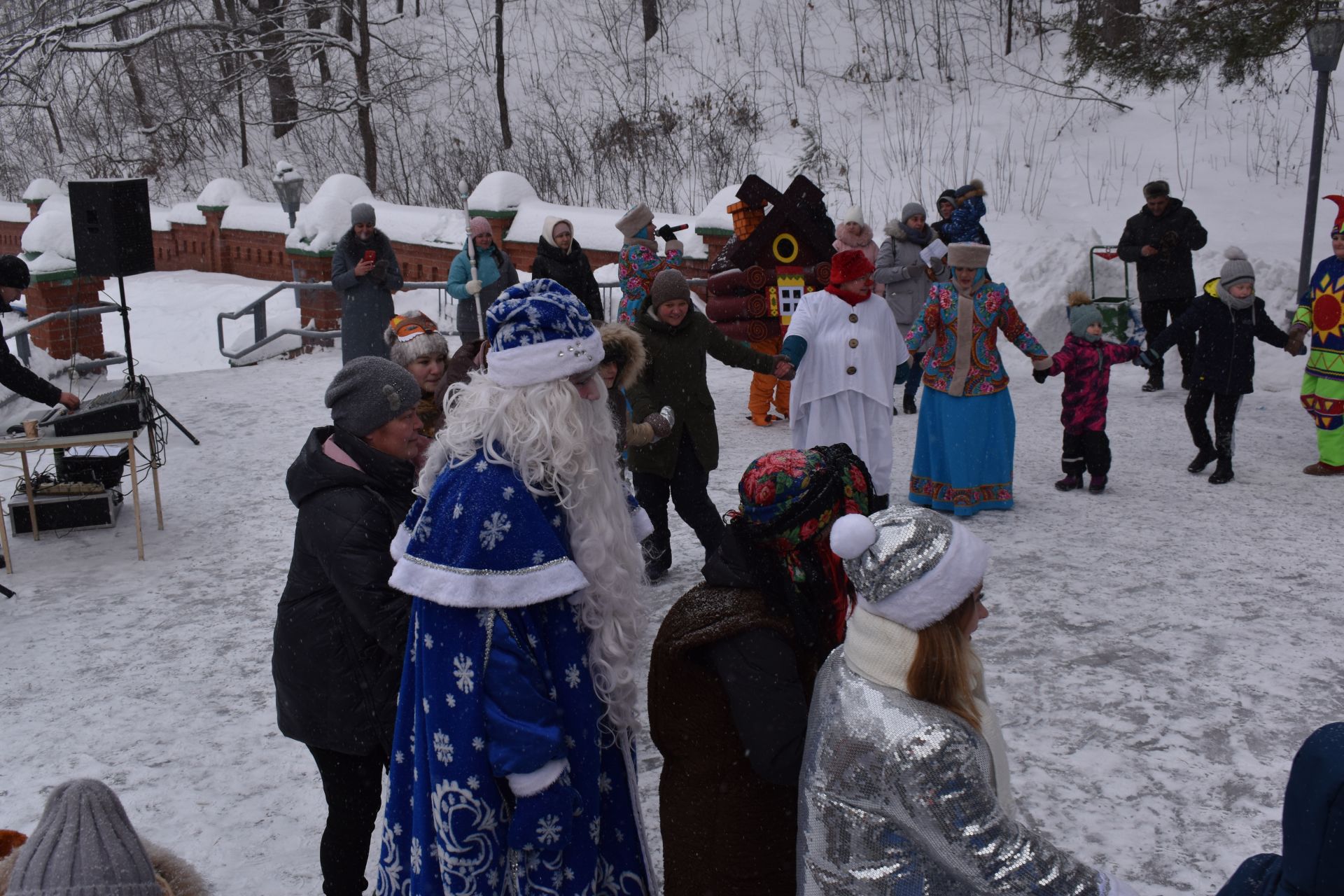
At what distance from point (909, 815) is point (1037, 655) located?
3482mm

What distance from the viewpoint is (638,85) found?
824 inches

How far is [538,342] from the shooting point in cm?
249

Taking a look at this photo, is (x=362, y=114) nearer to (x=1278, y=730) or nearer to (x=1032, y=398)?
(x=1032, y=398)

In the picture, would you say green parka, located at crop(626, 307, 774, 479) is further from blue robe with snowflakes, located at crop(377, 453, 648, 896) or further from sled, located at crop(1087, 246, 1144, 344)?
sled, located at crop(1087, 246, 1144, 344)

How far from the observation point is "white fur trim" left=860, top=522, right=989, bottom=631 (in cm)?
196

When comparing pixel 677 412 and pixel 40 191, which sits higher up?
pixel 40 191

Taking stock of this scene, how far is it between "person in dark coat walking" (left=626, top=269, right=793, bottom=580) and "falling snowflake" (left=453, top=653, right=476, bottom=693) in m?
3.47

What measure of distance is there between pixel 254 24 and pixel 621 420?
772 inches

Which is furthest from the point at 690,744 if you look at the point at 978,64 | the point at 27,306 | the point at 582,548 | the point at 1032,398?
the point at 978,64

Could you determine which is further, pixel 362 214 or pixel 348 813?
pixel 362 214

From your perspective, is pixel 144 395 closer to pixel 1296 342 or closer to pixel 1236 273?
pixel 1236 273

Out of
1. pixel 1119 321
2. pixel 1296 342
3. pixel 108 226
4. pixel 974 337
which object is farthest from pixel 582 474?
pixel 1119 321

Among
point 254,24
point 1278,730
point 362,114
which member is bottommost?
point 1278,730

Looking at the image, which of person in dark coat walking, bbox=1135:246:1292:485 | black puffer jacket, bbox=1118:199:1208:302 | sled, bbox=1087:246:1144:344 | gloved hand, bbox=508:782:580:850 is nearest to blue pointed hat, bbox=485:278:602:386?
gloved hand, bbox=508:782:580:850
